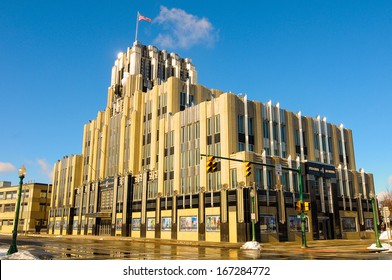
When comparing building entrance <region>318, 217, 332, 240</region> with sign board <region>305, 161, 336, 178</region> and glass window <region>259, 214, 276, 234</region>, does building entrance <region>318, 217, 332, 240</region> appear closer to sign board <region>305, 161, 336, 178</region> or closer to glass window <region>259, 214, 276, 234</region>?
sign board <region>305, 161, 336, 178</region>

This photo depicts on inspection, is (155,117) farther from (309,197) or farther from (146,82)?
(309,197)

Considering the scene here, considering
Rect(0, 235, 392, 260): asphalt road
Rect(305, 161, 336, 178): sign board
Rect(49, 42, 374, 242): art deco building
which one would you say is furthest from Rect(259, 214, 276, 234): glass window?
Rect(305, 161, 336, 178): sign board

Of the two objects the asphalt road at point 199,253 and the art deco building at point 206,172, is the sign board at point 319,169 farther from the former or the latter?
the asphalt road at point 199,253

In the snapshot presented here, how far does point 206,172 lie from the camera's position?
45.0 metres

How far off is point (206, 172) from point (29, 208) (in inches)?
3023

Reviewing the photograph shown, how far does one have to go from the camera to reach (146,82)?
77.6 meters

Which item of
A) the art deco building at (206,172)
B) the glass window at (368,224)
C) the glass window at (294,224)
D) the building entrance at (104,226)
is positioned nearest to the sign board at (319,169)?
the art deco building at (206,172)

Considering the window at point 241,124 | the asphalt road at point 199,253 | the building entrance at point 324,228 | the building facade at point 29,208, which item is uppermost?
the window at point 241,124

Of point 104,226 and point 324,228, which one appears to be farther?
point 104,226

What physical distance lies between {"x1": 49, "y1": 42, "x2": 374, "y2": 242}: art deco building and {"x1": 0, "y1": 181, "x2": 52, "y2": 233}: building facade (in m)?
28.3

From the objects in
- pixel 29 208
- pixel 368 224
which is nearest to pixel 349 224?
pixel 368 224

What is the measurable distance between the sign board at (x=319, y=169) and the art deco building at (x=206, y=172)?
145 mm

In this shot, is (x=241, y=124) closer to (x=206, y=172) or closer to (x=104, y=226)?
(x=206, y=172)

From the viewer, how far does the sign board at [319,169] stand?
1961 inches
